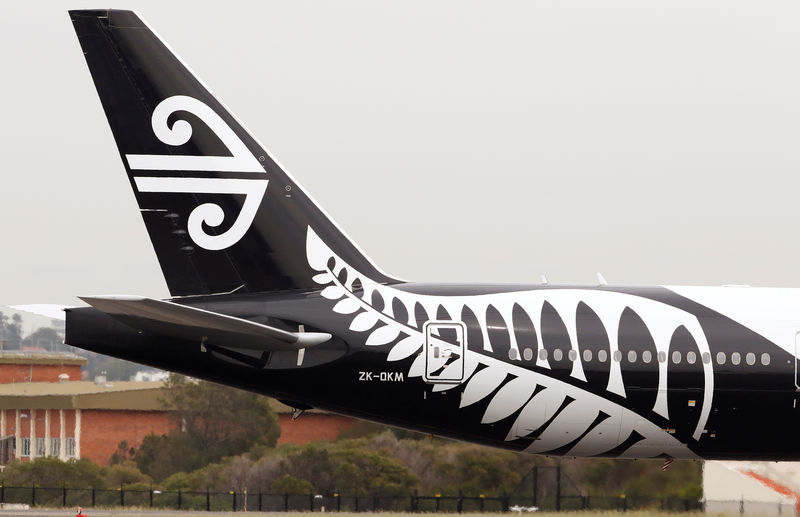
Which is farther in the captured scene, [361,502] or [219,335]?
[361,502]

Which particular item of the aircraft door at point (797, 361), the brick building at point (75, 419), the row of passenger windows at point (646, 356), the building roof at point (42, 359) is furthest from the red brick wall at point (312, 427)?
the aircraft door at point (797, 361)

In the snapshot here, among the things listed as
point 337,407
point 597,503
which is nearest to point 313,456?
point 597,503

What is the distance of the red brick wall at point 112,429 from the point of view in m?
61.2

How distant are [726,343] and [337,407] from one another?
28.9ft

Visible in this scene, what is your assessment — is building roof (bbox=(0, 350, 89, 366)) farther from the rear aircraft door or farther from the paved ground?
the rear aircraft door

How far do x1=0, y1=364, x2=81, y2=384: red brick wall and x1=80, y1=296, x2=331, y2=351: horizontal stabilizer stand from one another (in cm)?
5313

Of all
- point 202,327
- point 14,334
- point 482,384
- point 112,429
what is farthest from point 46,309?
point 14,334

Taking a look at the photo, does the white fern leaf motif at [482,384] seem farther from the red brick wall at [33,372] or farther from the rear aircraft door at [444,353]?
the red brick wall at [33,372]

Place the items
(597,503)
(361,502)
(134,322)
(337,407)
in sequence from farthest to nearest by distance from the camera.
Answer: (361,502) → (597,503) → (337,407) → (134,322)

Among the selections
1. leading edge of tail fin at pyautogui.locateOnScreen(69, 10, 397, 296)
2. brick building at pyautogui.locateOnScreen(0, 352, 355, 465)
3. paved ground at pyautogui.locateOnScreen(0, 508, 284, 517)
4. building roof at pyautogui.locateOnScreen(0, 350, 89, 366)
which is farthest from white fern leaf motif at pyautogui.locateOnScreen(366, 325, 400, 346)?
building roof at pyautogui.locateOnScreen(0, 350, 89, 366)

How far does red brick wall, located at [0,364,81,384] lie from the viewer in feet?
255

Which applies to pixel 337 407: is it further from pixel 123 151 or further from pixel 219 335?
pixel 123 151

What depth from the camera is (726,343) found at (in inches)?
1092

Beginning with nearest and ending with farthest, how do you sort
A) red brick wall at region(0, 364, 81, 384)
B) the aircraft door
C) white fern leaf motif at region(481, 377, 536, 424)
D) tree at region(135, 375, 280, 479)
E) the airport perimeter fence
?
white fern leaf motif at region(481, 377, 536, 424) → the aircraft door → the airport perimeter fence → tree at region(135, 375, 280, 479) → red brick wall at region(0, 364, 81, 384)
